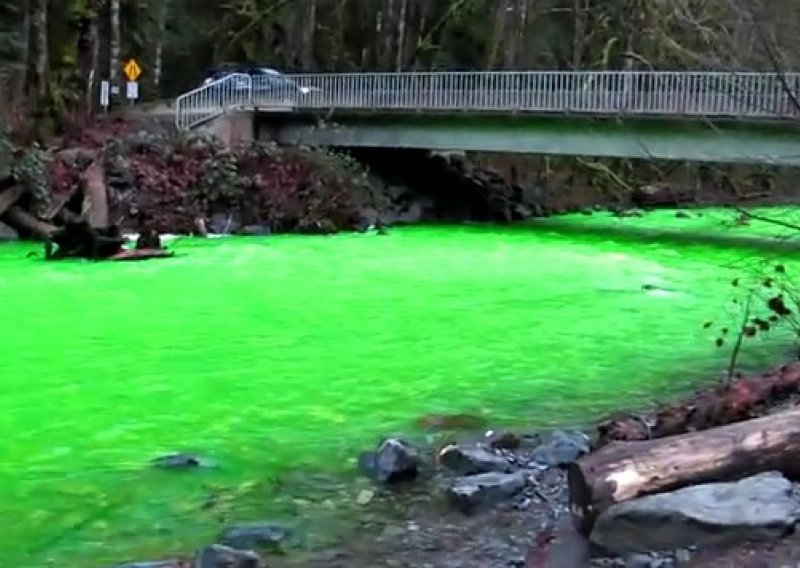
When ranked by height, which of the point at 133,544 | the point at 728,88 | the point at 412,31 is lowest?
the point at 133,544

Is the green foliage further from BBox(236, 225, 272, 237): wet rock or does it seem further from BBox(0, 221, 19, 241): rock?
BBox(0, 221, 19, 241): rock

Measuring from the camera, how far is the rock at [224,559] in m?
5.38

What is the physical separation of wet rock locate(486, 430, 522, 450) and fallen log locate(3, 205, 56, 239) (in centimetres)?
1527

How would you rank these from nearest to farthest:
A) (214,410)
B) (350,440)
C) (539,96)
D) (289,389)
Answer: (350,440)
(214,410)
(289,389)
(539,96)

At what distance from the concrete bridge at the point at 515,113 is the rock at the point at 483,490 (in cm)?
1054

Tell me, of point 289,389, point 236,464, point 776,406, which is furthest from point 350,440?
point 776,406

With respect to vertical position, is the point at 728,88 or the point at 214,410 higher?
the point at 728,88

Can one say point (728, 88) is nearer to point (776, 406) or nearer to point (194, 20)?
point (776, 406)

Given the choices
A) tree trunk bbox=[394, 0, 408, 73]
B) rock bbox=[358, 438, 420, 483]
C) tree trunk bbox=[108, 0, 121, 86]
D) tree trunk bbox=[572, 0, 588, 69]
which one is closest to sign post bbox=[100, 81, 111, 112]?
tree trunk bbox=[108, 0, 121, 86]

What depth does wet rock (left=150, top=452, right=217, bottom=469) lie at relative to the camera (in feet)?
24.5

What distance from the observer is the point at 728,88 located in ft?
61.5

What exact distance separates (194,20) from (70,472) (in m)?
34.7

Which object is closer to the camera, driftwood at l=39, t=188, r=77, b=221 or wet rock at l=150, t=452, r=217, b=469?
wet rock at l=150, t=452, r=217, b=469

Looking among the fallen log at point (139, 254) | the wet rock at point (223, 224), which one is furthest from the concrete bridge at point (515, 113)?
the fallen log at point (139, 254)
